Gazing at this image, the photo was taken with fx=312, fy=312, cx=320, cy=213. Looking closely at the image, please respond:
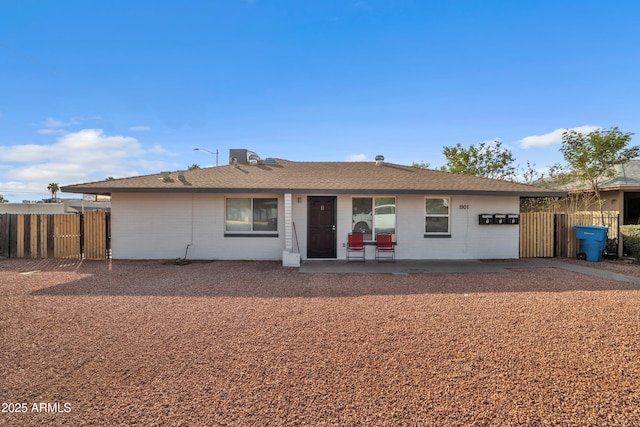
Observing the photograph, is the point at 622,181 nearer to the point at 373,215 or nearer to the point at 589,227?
the point at 589,227

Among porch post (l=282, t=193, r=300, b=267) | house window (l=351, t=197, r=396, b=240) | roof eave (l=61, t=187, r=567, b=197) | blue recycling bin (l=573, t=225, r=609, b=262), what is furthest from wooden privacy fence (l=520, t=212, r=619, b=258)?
porch post (l=282, t=193, r=300, b=267)

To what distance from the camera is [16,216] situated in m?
11.3

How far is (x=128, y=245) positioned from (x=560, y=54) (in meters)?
17.0

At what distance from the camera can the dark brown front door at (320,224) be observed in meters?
11.0

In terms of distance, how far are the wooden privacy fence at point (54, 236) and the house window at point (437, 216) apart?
11571 millimetres

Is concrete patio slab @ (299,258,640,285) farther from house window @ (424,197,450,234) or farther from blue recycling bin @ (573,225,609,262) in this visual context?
house window @ (424,197,450,234)

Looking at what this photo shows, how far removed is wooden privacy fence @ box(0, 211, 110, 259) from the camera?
11.2 metres

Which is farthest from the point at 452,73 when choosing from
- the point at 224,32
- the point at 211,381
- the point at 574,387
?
the point at 211,381

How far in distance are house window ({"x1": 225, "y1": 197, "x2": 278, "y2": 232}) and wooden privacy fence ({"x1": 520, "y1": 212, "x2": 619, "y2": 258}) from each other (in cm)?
963

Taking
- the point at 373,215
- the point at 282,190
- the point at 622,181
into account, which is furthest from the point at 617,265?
the point at 282,190

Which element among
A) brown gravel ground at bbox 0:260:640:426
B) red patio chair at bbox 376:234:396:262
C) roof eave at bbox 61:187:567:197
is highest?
roof eave at bbox 61:187:567:197

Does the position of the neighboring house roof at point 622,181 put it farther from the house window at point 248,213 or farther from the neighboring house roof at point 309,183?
the house window at point 248,213

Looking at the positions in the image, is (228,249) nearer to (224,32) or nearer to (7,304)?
(7,304)

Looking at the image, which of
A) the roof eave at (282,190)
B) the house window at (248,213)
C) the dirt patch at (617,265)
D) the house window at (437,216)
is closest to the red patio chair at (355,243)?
the roof eave at (282,190)
